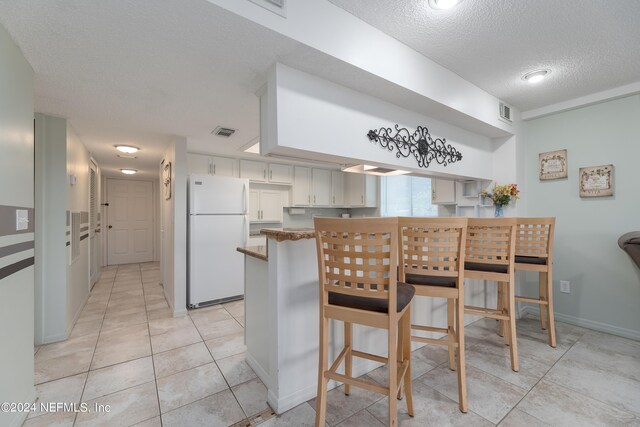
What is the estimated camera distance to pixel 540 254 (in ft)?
8.16

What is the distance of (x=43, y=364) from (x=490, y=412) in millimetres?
3252

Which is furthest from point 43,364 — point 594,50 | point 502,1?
point 594,50

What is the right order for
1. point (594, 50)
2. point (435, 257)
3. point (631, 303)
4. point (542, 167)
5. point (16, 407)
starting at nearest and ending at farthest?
point (16, 407) < point (435, 257) < point (594, 50) < point (631, 303) < point (542, 167)

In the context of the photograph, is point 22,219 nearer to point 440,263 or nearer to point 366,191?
point 440,263

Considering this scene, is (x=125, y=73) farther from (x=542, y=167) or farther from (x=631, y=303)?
(x=631, y=303)

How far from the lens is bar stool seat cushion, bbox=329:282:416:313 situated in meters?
1.31

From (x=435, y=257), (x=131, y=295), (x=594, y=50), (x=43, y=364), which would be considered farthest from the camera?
(x=131, y=295)

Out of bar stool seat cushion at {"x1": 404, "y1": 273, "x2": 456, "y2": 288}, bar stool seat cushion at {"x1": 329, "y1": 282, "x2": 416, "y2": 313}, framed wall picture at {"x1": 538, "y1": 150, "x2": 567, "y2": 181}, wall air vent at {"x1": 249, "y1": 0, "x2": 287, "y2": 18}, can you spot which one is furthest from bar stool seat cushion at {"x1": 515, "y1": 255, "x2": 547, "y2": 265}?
wall air vent at {"x1": 249, "y1": 0, "x2": 287, "y2": 18}

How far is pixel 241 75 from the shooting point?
1867mm

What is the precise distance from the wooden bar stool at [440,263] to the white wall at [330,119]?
27.5 inches

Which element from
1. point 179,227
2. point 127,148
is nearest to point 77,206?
point 127,148

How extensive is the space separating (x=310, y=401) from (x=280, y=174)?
364 cm

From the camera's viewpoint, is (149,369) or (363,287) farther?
(149,369)

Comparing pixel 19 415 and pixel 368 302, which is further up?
pixel 368 302
